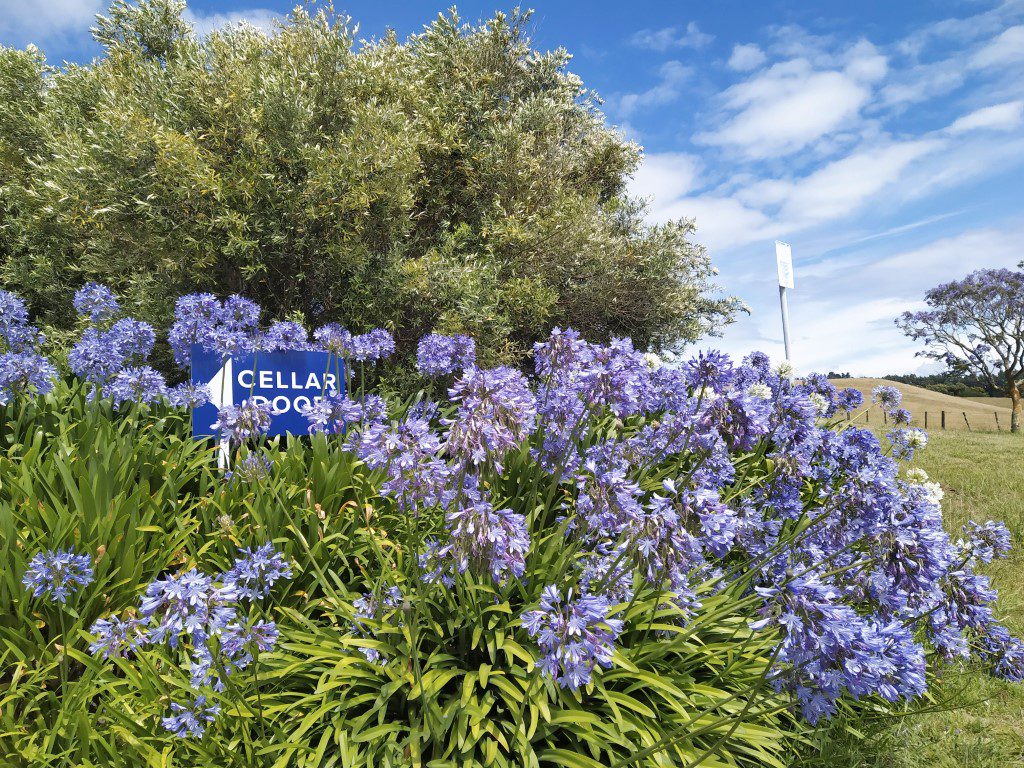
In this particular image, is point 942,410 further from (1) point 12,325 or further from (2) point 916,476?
(1) point 12,325

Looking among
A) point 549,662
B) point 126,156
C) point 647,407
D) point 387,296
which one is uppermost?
point 126,156

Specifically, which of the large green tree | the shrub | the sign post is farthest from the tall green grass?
the sign post

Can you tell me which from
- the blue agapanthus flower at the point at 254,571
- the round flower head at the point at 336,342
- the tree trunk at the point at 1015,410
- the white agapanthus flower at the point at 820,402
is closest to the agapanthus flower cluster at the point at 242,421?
the blue agapanthus flower at the point at 254,571

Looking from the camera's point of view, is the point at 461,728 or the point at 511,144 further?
the point at 511,144

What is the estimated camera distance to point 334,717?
8.90 ft

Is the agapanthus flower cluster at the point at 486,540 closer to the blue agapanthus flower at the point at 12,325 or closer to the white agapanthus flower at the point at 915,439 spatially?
the white agapanthus flower at the point at 915,439

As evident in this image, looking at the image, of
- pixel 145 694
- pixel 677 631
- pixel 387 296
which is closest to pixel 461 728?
pixel 677 631

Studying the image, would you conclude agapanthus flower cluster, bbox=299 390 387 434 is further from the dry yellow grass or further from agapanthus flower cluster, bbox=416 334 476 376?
the dry yellow grass

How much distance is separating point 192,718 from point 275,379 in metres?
3.53

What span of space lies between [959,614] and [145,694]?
436 cm

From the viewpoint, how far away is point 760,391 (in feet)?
14.7

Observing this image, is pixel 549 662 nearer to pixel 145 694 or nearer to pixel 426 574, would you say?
pixel 426 574

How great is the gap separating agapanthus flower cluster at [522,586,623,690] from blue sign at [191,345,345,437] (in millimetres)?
3614

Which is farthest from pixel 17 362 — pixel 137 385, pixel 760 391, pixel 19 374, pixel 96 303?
pixel 760 391
